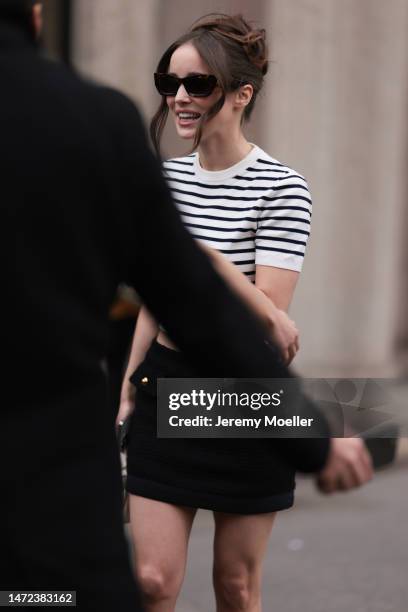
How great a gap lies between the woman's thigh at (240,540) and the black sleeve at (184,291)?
4.51 feet

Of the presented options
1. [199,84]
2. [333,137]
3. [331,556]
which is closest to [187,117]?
[199,84]

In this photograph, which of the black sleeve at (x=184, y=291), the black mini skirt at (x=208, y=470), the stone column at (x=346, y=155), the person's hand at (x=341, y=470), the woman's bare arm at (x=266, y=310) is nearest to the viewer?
the black sleeve at (x=184, y=291)

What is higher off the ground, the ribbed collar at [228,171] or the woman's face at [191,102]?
the woman's face at [191,102]

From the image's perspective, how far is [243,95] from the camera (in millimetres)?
3365

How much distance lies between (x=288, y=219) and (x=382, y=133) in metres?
8.25

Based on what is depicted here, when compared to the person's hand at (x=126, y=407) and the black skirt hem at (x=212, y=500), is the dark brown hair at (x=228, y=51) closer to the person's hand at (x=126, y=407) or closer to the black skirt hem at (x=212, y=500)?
the person's hand at (x=126, y=407)

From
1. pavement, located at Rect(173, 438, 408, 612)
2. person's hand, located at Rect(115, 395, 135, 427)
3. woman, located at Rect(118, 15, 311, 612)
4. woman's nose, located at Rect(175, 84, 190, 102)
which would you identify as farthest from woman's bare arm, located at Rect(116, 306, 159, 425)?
pavement, located at Rect(173, 438, 408, 612)

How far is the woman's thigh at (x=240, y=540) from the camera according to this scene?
3326 mm

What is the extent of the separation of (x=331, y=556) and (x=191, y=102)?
134 inches

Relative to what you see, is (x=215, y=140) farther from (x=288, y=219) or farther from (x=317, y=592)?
(x=317, y=592)

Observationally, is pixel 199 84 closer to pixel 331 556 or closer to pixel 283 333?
pixel 283 333

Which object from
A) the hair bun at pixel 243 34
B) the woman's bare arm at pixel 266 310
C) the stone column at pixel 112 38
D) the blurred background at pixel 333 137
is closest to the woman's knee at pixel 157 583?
the woman's bare arm at pixel 266 310

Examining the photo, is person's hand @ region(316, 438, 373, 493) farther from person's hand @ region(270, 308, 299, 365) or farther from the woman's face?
the woman's face

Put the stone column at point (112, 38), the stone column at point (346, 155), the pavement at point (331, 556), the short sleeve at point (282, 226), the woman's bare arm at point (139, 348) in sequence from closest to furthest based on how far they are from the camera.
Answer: the short sleeve at point (282, 226) < the woman's bare arm at point (139, 348) < the pavement at point (331, 556) < the stone column at point (112, 38) < the stone column at point (346, 155)
